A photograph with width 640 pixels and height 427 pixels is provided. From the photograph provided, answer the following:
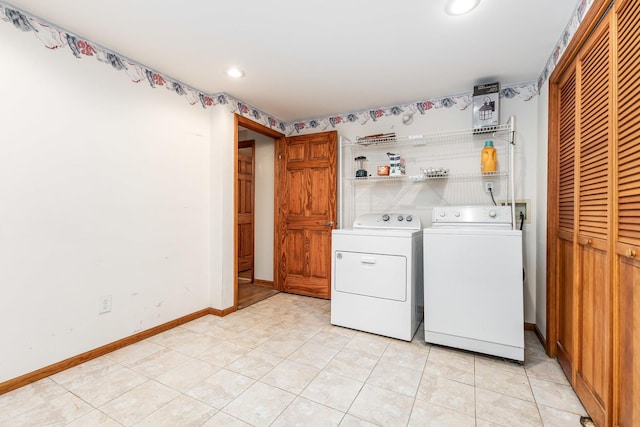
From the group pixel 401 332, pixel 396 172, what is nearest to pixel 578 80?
pixel 396 172

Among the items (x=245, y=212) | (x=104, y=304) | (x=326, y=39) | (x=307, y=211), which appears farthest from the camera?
(x=245, y=212)

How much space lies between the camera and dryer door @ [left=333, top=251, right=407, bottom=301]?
2260 mm

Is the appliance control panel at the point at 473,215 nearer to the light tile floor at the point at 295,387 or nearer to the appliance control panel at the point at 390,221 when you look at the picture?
the appliance control panel at the point at 390,221

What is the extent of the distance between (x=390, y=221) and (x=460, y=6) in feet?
5.76

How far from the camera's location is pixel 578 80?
159 centimetres

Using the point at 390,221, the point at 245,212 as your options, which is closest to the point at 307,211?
the point at 390,221

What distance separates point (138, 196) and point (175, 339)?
1191 millimetres

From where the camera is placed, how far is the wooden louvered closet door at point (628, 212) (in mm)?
1046

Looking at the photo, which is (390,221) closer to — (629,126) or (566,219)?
(566,219)

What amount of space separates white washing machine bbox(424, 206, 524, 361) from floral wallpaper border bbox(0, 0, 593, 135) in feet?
3.87

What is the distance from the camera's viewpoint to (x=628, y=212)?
43.4 inches

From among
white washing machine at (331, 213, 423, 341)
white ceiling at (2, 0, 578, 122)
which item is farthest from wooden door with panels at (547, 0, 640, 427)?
white washing machine at (331, 213, 423, 341)

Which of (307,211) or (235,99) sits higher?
(235,99)

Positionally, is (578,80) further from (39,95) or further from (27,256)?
(27,256)
